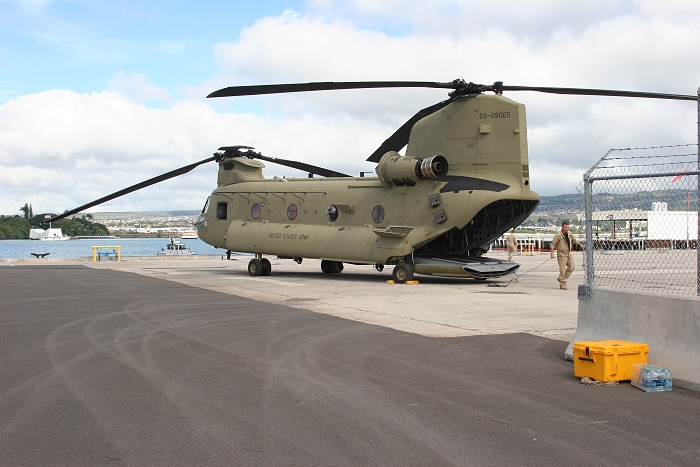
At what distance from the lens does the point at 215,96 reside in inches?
644

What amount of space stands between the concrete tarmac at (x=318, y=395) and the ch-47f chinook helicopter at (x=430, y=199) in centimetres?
688

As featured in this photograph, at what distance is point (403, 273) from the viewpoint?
67.3ft

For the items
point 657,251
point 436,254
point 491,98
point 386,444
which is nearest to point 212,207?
point 436,254

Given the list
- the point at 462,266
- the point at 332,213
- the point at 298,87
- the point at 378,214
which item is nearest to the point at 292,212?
the point at 332,213

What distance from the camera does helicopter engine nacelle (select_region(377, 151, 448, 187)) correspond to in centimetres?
2023

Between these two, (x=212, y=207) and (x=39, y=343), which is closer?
(x=39, y=343)

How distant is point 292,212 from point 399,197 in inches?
184

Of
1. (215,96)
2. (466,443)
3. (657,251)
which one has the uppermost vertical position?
(215,96)

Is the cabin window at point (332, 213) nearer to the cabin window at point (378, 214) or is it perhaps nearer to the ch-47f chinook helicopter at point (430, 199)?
the ch-47f chinook helicopter at point (430, 199)

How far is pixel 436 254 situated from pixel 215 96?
8.51m

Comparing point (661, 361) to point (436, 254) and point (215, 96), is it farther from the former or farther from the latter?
point (436, 254)

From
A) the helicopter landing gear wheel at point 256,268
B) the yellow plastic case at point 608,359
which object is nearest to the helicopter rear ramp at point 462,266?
the helicopter landing gear wheel at point 256,268

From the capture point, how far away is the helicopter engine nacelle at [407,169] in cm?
→ 2023

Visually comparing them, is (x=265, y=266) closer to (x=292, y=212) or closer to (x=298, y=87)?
(x=292, y=212)
